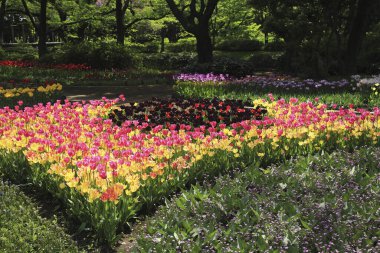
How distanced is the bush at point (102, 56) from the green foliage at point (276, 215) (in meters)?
17.6

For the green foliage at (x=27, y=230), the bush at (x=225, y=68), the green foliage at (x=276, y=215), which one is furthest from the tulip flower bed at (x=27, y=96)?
the bush at (x=225, y=68)

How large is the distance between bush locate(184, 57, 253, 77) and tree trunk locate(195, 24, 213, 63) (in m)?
2.85

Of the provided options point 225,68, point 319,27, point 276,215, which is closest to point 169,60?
point 225,68

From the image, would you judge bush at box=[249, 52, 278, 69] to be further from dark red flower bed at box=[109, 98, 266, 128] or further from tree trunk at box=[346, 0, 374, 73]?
dark red flower bed at box=[109, 98, 266, 128]

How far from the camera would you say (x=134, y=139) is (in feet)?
19.9

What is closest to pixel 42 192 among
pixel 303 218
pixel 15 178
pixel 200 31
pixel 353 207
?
pixel 15 178

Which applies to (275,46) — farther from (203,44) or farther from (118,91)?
(118,91)

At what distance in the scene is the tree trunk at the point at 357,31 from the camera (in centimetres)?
1805

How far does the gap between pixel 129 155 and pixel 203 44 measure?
16737 millimetres

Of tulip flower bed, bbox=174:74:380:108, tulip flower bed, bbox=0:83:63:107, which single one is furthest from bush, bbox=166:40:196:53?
tulip flower bed, bbox=0:83:63:107

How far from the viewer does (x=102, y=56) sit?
22.2 m

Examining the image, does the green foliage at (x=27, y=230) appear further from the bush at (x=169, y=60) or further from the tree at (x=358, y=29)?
the bush at (x=169, y=60)

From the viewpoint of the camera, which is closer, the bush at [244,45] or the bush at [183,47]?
the bush at [244,45]

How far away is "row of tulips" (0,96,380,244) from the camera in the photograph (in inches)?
176
